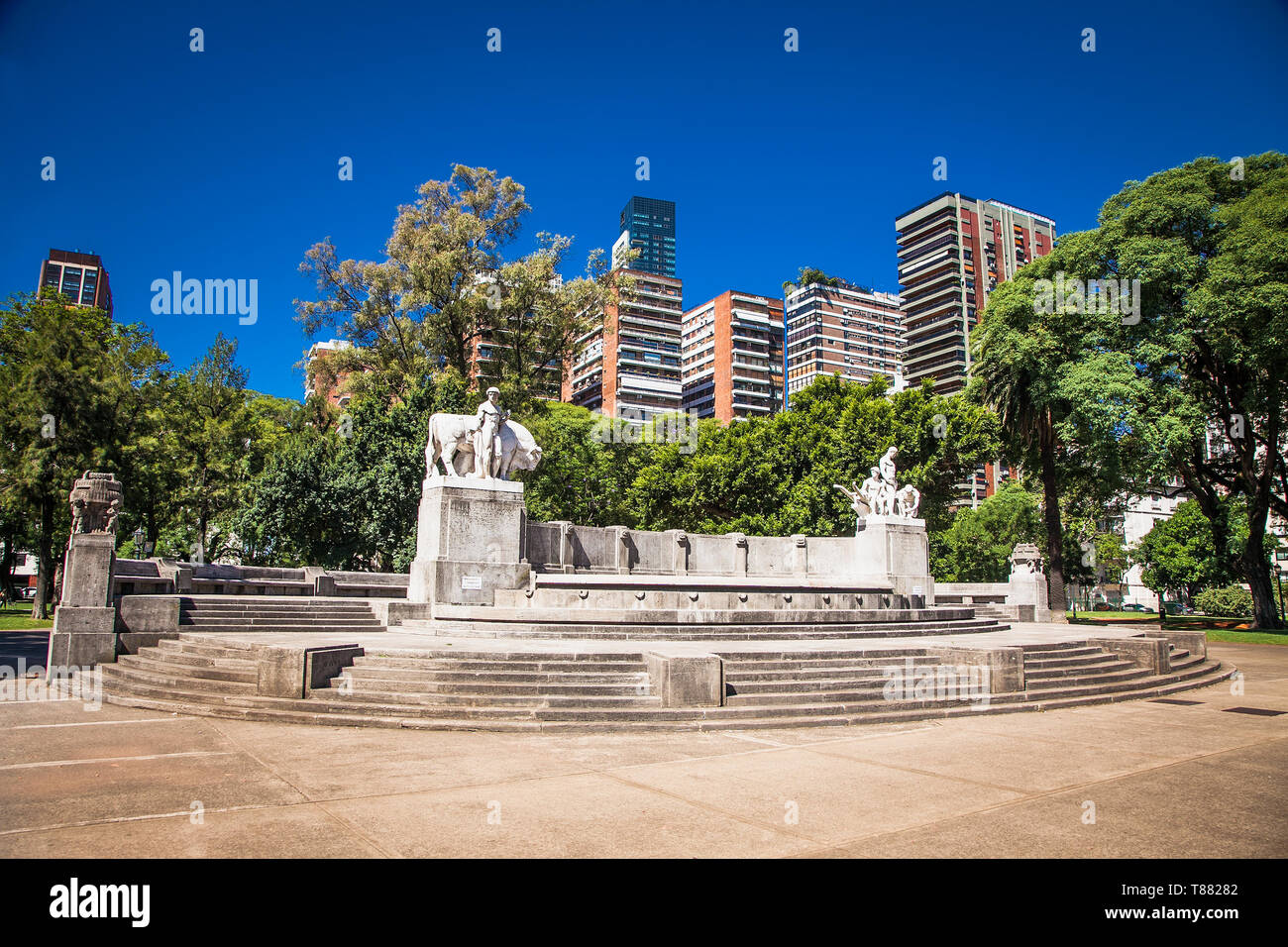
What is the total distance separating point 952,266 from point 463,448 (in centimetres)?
9457

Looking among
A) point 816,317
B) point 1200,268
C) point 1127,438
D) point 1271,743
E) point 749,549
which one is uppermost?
point 816,317

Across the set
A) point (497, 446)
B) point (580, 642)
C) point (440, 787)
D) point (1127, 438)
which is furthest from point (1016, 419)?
point (440, 787)

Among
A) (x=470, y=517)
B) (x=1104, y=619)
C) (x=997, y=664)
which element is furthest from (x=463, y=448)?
(x=1104, y=619)

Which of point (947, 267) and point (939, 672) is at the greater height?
point (947, 267)

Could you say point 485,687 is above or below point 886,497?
below

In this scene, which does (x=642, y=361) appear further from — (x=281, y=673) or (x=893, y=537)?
(x=281, y=673)

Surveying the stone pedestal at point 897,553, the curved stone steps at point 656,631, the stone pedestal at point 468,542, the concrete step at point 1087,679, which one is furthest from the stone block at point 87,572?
the stone pedestal at point 897,553

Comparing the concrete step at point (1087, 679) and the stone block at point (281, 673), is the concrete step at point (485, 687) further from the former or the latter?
the concrete step at point (1087, 679)

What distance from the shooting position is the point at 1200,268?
1156 inches

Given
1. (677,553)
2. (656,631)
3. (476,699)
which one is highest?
(677,553)

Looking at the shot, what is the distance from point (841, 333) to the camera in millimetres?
106562

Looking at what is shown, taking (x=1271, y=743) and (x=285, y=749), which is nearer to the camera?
(x=285, y=749)

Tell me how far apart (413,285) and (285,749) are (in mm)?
29508
